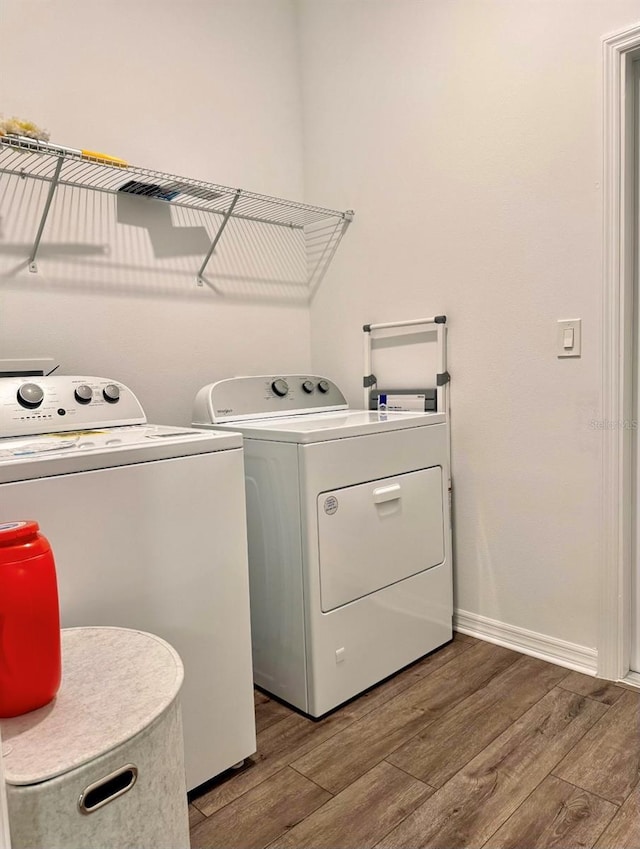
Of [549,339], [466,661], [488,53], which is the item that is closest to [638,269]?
[549,339]

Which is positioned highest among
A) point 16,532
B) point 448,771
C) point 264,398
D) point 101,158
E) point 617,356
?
point 101,158

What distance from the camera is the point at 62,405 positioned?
1.67 m

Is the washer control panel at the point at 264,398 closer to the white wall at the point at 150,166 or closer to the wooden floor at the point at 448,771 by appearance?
the white wall at the point at 150,166

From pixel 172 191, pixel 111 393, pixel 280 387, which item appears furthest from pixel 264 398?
pixel 172 191

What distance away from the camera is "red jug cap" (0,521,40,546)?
0.92 m

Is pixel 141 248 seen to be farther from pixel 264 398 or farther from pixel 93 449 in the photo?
pixel 93 449

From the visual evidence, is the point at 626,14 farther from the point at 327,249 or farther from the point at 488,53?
the point at 327,249

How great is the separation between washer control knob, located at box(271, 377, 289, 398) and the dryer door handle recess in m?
0.60

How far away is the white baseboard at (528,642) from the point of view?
1850 millimetres

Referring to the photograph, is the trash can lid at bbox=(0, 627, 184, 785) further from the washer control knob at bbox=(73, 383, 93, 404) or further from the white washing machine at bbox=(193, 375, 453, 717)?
the washer control knob at bbox=(73, 383, 93, 404)

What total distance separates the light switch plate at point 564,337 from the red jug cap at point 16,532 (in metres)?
1.54

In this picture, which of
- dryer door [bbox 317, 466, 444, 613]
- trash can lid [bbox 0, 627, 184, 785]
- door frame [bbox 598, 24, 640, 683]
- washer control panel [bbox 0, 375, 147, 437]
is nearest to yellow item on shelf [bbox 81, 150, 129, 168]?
washer control panel [bbox 0, 375, 147, 437]

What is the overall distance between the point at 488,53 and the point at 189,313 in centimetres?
136

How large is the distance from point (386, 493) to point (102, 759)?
117cm
